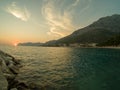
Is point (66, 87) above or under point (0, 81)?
under

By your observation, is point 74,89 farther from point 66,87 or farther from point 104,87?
point 104,87

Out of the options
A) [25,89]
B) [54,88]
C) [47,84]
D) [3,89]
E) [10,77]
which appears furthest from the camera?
[10,77]

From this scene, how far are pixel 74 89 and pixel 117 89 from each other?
6774 millimetres

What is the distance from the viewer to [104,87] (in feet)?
79.6

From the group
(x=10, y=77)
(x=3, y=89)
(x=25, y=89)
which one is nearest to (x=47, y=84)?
(x=25, y=89)

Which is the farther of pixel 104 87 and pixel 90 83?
pixel 90 83

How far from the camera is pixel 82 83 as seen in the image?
26.8 metres

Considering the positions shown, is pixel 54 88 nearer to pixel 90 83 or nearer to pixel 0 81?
pixel 90 83

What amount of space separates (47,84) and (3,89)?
9177 mm

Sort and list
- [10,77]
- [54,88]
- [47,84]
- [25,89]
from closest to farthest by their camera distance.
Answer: [25,89] → [54,88] → [47,84] → [10,77]

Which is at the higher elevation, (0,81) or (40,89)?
(0,81)

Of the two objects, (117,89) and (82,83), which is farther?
(82,83)

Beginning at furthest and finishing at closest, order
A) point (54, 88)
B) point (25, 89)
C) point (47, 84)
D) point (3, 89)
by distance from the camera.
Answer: point (47, 84)
point (54, 88)
point (25, 89)
point (3, 89)

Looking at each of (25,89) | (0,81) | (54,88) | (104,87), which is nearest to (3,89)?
(0,81)
